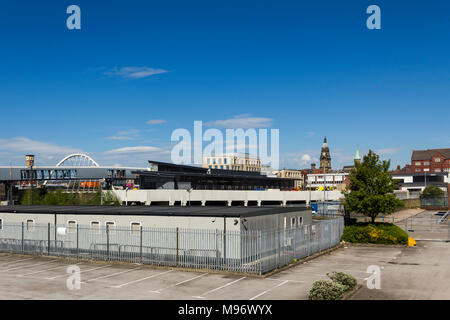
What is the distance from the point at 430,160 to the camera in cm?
18100

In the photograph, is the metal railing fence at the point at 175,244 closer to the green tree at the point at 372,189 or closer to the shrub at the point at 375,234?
the shrub at the point at 375,234

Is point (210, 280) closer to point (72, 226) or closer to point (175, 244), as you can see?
point (175, 244)

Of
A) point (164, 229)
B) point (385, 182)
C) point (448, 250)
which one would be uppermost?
point (385, 182)

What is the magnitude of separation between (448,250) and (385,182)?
7.75 metres

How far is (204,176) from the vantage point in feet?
265

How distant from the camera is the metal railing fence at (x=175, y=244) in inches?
955

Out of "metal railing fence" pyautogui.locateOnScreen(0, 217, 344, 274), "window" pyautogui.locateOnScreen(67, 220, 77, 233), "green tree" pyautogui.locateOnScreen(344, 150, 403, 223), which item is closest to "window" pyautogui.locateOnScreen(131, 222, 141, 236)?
"metal railing fence" pyautogui.locateOnScreen(0, 217, 344, 274)

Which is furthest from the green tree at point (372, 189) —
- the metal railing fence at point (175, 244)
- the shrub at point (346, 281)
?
the shrub at point (346, 281)

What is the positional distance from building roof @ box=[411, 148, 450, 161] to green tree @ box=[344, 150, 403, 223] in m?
158

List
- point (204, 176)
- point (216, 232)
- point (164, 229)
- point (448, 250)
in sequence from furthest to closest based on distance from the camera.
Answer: point (204, 176)
point (448, 250)
point (164, 229)
point (216, 232)

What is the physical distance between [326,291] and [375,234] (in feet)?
67.7

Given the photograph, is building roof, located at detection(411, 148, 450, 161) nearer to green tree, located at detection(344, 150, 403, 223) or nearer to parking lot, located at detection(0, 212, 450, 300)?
green tree, located at detection(344, 150, 403, 223)
